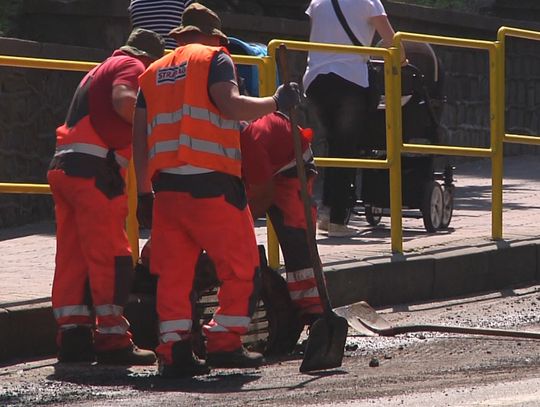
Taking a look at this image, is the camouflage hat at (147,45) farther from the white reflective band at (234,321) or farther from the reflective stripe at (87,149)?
Result: the white reflective band at (234,321)

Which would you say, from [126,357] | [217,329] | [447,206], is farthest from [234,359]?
[447,206]

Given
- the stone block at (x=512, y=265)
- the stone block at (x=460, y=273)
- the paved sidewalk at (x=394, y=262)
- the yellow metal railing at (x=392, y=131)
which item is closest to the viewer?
the paved sidewalk at (x=394, y=262)

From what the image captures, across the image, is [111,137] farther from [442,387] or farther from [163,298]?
[442,387]

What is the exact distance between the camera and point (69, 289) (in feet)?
27.0

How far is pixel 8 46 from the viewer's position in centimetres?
1184

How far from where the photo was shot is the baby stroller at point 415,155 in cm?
1184

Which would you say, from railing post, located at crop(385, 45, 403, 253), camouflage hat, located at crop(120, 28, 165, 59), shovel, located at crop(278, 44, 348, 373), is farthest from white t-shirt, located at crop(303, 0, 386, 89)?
shovel, located at crop(278, 44, 348, 373)

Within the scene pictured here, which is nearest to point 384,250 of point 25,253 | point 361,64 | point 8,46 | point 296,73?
point 361,64

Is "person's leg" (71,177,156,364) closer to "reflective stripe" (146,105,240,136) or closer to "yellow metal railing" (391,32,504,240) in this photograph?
"reflective stripe" (146,105,240,136)

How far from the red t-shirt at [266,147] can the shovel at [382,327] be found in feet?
3.32

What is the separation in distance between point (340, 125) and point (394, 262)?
1.66 meters

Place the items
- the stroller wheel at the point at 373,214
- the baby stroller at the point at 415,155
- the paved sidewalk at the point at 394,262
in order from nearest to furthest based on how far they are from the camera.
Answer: the paved sidewalk at the point at 394,262
the baby stroller at the point at 415,155
the stroller wheel at the point at 373,214

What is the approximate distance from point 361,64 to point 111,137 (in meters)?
3.77

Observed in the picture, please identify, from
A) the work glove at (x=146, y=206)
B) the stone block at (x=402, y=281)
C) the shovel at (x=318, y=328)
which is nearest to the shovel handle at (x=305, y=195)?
the shovel at (x=318, y=328)
